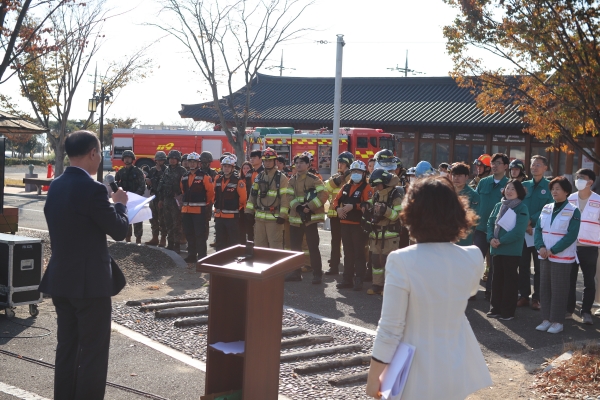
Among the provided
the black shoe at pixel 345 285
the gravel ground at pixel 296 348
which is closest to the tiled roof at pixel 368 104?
the black shoe at pixel 345 285

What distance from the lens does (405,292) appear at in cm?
321

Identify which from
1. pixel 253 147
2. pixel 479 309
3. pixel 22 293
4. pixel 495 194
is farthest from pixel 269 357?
pixel 253 147

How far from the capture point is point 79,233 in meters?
4.64

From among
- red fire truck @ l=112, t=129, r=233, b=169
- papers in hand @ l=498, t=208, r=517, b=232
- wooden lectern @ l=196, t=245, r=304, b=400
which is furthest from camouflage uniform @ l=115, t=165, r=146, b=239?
red fire truck @ l=112, t=129, r=233, b=169

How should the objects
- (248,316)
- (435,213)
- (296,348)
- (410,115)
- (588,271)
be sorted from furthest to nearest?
(410,115) → (588,271) → (296,348) → (248,316) → (435,213)

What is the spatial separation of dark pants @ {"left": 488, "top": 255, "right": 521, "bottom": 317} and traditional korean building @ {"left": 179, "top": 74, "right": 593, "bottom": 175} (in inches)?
719

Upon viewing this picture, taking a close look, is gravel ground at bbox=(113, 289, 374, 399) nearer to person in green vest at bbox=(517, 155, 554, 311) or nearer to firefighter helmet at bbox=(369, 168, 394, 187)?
firefighter helmet at bbox=(369, 168, 394, 187)

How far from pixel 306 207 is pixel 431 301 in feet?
26.4

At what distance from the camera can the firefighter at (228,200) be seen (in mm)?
12469

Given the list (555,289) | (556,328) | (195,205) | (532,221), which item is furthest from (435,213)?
(195,205)

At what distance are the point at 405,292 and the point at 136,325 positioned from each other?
554cm

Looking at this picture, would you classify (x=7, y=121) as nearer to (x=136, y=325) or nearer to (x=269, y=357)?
(x=136, y=325)

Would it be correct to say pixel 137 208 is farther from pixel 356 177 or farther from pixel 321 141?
pixel 321 141

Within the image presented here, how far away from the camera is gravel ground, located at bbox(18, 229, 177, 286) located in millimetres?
11336
